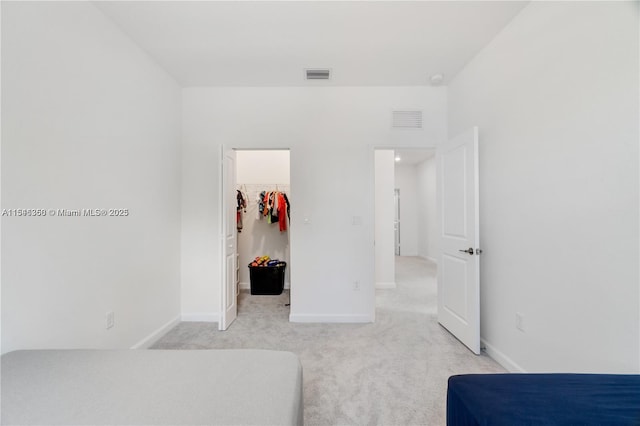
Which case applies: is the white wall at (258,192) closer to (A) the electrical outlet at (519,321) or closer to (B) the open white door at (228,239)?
(B) the open white door at (228,239)

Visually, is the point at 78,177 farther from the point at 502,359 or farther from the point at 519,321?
the point at 502,359

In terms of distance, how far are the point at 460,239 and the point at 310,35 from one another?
7.46 ft

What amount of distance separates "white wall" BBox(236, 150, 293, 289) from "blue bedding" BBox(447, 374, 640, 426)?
3559 mm

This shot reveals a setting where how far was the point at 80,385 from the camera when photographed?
3.21 feet

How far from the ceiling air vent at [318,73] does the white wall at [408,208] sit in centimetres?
560

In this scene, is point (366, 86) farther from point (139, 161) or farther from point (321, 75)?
point (139, 161)

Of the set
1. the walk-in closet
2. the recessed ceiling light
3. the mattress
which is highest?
the recessed ceiling light

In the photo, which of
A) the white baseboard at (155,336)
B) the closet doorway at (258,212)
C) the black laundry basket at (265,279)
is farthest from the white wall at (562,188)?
the white baseboard at (155,336)

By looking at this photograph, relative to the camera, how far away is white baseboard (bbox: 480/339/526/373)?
1921 mm

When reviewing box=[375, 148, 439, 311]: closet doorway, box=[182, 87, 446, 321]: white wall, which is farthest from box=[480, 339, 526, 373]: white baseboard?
Answer: box=[375, 148, 439, 311]: closet doorway

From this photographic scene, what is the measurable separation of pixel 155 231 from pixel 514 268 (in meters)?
3.20

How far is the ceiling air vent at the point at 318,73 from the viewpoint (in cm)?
264

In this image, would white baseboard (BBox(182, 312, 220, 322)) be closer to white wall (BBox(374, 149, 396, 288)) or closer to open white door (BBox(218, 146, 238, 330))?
open white door (BBox(218, 146, 238, 330))

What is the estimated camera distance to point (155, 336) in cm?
245
